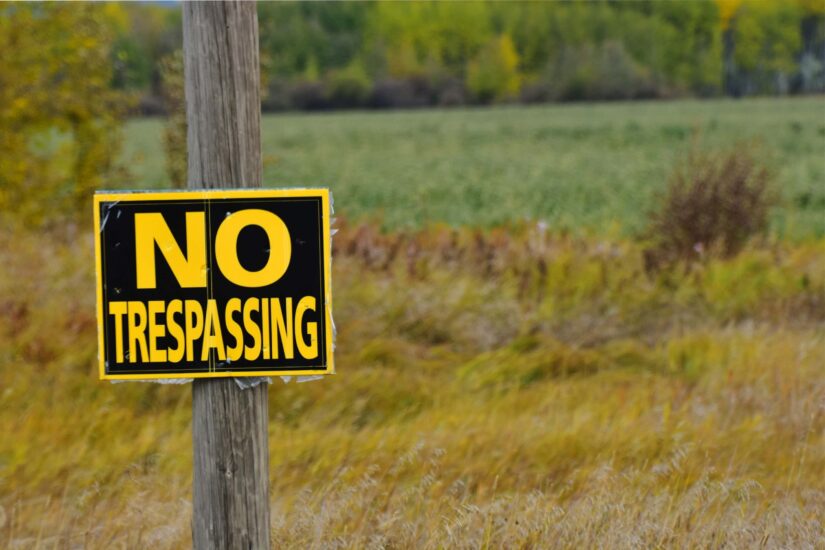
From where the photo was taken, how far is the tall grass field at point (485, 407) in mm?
3557

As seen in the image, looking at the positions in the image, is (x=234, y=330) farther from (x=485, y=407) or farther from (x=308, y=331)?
(x=485, y=407)

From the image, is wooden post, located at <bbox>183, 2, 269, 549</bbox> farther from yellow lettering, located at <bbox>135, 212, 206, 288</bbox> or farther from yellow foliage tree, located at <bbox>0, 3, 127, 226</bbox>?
yellow foliage tree, located at <bbox>0, 3, 127, 226</bbox>

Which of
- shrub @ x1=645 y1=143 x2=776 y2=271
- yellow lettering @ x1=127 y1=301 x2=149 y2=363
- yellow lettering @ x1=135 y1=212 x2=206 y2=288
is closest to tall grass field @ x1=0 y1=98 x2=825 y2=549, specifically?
shrub @ x1=645 y1=143 x2=776 y2=271

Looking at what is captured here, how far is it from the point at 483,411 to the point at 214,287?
319cm

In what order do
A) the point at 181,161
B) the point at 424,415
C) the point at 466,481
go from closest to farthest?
the point at 466,481, the point at 424,415, the point at 181,161

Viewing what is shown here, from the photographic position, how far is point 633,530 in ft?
10.9

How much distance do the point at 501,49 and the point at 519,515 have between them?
2383 inches

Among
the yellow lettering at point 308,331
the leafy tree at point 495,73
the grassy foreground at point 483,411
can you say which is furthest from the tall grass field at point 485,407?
the leafy tree at point 495,73

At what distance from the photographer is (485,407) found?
5594 mm

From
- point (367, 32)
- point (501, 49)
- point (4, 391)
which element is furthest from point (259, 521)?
point (501, 49)

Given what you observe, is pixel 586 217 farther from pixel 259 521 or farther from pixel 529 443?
pixel 259 521

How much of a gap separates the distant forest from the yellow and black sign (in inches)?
1910

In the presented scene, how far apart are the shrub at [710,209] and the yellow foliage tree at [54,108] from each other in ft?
19.3

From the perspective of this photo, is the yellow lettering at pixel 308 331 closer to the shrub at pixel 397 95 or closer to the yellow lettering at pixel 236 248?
the yellow lettering at pixel 236 248
